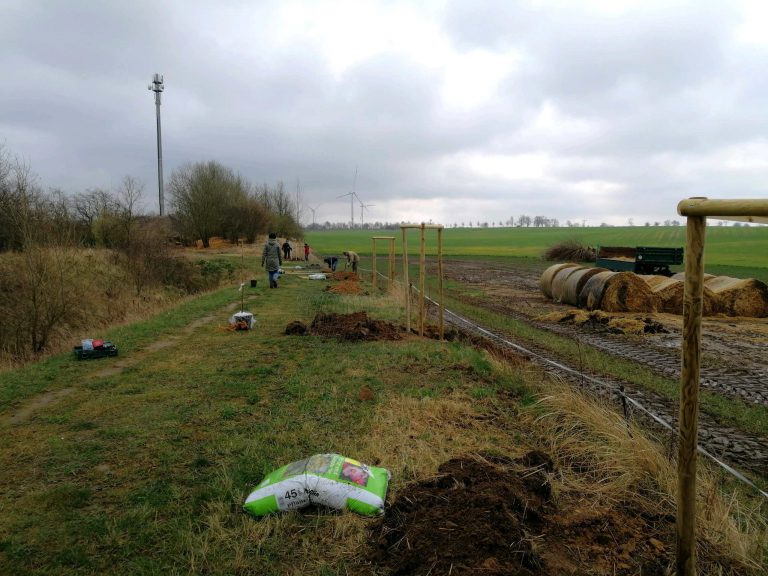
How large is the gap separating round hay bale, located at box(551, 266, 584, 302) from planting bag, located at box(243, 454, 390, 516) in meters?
14.9

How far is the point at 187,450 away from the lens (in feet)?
15.8

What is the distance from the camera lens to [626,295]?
1501 centimetres

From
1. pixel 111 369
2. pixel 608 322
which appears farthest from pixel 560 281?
pixel 111 369

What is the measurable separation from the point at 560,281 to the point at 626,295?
294 centimetres

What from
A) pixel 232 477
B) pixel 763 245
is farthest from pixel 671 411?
pixel 763 245

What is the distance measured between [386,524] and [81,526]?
2059 mm

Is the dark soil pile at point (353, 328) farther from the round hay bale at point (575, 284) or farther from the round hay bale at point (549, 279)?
the round hay bale at point (549, 279)

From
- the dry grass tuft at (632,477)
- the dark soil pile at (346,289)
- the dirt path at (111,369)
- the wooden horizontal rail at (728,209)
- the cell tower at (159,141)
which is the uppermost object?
the cell tower at (159,141)

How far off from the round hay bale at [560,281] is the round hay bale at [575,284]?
0.45 feet

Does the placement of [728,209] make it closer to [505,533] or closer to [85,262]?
[505,533]

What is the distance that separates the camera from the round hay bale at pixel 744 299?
14.4 meters

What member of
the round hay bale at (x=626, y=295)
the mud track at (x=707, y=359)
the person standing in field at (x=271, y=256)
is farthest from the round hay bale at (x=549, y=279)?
the person standing in field at (x=271, y=256)

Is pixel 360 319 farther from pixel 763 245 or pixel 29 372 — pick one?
pixel 763 245

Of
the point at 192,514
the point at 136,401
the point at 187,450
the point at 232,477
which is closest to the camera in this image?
the point at 192,514
